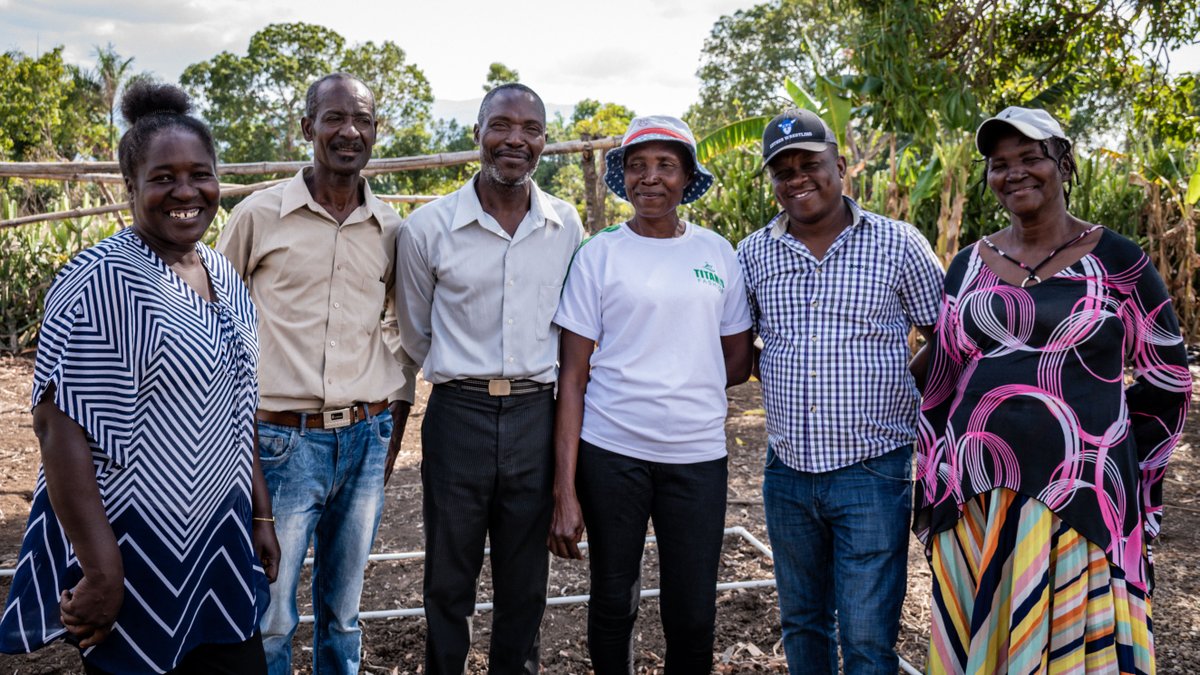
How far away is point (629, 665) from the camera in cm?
269

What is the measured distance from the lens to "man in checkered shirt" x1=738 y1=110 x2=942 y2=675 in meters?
2.43

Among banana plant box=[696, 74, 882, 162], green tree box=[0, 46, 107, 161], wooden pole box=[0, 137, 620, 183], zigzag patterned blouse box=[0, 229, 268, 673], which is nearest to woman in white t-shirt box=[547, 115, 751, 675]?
zigzag patterned blouse box=[0, 229, 268, 673]

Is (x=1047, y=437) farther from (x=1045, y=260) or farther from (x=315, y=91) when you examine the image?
(x=315, y=91)

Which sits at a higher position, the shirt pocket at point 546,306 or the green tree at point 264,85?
the green tree at point 264,85

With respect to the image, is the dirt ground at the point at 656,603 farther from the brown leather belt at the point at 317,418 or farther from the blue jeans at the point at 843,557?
the brown leather belt at the point at 317,418

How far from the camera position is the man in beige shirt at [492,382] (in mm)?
2643

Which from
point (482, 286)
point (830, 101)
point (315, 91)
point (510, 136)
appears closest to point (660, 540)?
point (482, 286)

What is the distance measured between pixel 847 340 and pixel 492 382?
103 centimetres

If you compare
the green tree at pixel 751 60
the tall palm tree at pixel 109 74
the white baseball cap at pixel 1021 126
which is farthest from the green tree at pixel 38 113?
the white baseball cap at pixel 1021 126

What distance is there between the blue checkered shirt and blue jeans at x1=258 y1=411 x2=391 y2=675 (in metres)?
1.22

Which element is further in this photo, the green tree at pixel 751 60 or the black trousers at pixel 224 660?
the green tree at pixel 751 60

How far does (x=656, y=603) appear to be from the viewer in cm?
391

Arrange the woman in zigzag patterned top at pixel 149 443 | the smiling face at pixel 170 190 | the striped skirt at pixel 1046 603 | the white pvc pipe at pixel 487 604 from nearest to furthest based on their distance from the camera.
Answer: the woman in zigzag patterned top at pixel 149 443
the smiling face at pixel 170 190
the striped skirt at pixel 1046 603
the white pvc pipe at pixel 487 604

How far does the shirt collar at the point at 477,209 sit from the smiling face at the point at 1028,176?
4.20 feet
